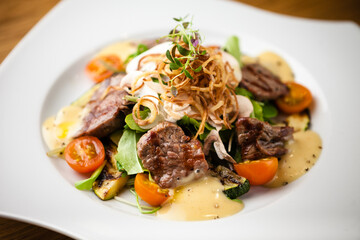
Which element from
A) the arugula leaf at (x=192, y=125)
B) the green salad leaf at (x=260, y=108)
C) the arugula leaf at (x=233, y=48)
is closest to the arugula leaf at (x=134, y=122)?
the arugula leaf at (x=192, y=125)

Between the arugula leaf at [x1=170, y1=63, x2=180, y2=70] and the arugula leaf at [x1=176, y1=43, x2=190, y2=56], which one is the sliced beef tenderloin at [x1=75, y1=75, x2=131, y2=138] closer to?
the arugula leaf at [x1=170, y1=63, x2=180, y2=70]

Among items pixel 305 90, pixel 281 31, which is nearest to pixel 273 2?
pixel 281 31

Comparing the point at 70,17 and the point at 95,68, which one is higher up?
the point at 70,17

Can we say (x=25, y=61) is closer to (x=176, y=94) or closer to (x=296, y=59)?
(x=176, y=94)

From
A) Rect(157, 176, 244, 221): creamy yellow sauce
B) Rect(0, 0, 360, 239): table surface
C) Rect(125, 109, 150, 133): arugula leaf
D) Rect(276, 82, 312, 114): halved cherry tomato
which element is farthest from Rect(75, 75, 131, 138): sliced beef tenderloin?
Rect(276, 82, 312, 114): halved cherry tomato

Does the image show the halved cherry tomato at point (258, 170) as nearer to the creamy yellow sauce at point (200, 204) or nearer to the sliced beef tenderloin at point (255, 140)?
the sliced beef tenderloin at point (255, 140)

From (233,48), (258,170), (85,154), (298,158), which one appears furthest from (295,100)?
(85,154)
